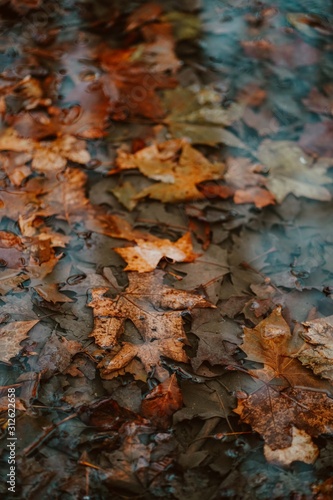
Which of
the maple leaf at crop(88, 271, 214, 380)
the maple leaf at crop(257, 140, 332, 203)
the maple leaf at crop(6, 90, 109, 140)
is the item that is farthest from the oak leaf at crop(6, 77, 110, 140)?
the maple leaf at crop(88, 271, 214, 380)

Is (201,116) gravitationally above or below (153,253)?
above

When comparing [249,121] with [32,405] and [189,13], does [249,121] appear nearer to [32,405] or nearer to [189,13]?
[189,13]

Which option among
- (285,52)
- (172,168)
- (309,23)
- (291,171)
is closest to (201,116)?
(172,168)

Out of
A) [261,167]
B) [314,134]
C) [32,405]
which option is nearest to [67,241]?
[32,405]

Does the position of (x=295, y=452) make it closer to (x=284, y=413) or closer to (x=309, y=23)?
(x=284, y=413)

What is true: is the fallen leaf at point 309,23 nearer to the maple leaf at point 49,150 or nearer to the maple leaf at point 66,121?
the maple leaf at point 66,121

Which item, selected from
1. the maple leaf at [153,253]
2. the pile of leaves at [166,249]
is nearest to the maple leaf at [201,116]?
the pile of leaves at [166,249]

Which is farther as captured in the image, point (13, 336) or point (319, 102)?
point (319, 102)
